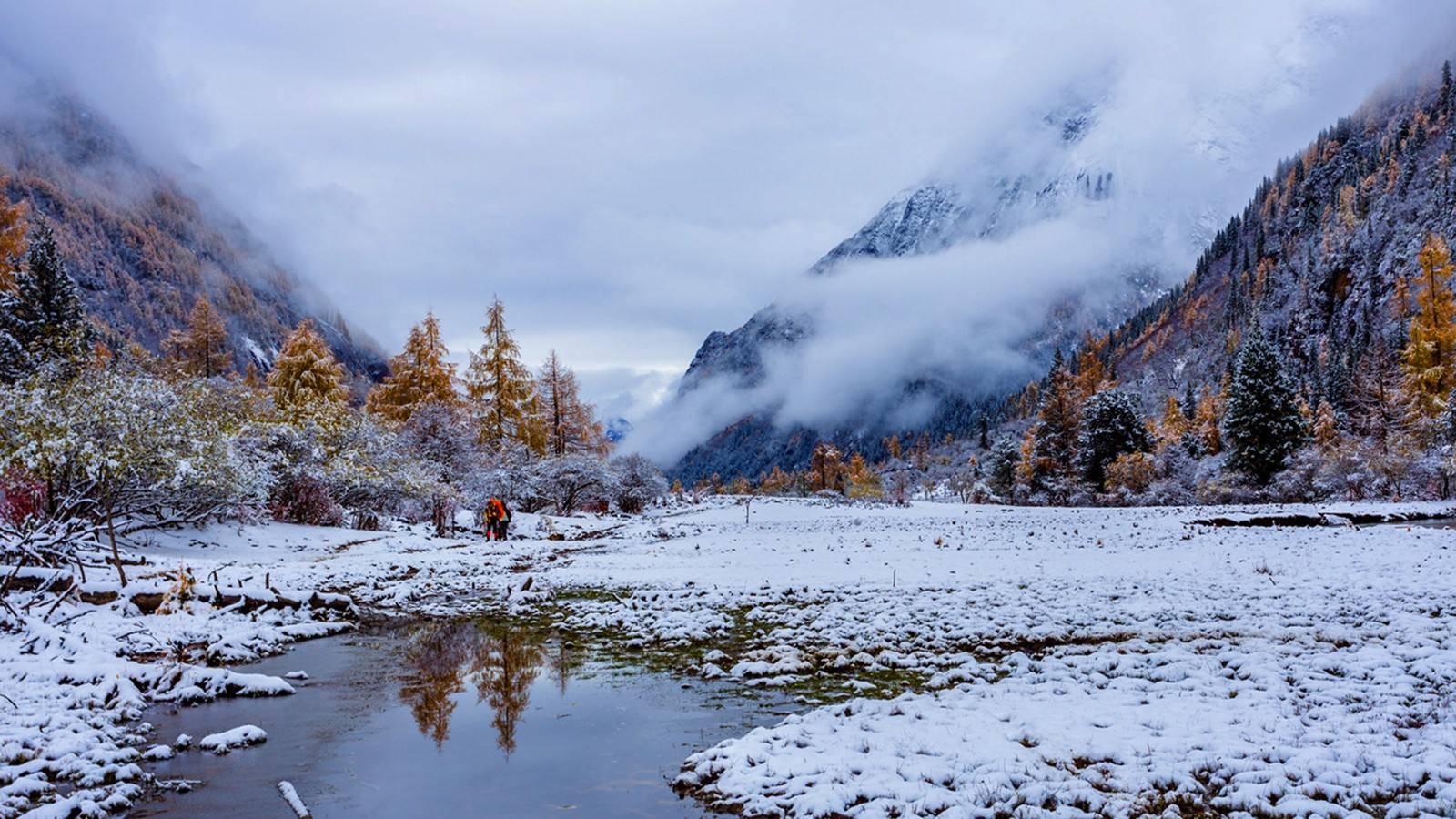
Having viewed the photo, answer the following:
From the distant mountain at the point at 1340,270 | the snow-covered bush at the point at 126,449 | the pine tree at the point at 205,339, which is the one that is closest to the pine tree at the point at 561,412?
the pine tree at the point at 205,339

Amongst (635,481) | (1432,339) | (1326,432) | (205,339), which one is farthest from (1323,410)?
(205,339)

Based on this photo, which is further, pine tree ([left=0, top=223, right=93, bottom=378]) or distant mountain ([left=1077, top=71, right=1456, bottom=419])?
distant mountain ([left=1077, top=71, right=1456, bottom=419])

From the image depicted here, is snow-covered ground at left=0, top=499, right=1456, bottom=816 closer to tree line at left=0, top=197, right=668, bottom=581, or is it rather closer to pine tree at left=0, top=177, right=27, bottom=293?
tree line at left=0, top=197, right=668, bottom=581

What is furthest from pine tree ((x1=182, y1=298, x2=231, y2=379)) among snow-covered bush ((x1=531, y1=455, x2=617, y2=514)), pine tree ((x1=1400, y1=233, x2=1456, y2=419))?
pine tree ((x1=1400, y1=233, x2=1456, y2=419))

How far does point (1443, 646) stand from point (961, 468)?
561 ft

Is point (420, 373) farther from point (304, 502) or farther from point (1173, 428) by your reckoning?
point (1173, 428)

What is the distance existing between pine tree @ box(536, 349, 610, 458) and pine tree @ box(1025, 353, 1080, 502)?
3666cm

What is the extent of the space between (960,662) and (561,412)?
178ft

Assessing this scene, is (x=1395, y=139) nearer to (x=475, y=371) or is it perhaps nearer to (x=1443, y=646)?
(x=475, y=371)

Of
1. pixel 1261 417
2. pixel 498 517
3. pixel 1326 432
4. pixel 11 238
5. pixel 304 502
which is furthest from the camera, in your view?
pixel 1326 432

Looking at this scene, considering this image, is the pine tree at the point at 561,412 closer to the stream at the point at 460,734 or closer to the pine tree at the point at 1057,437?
the pine tree at the point at 1057,437

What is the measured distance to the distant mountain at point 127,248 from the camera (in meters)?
148

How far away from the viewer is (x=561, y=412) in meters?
61.5

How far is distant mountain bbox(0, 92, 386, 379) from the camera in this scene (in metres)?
148
